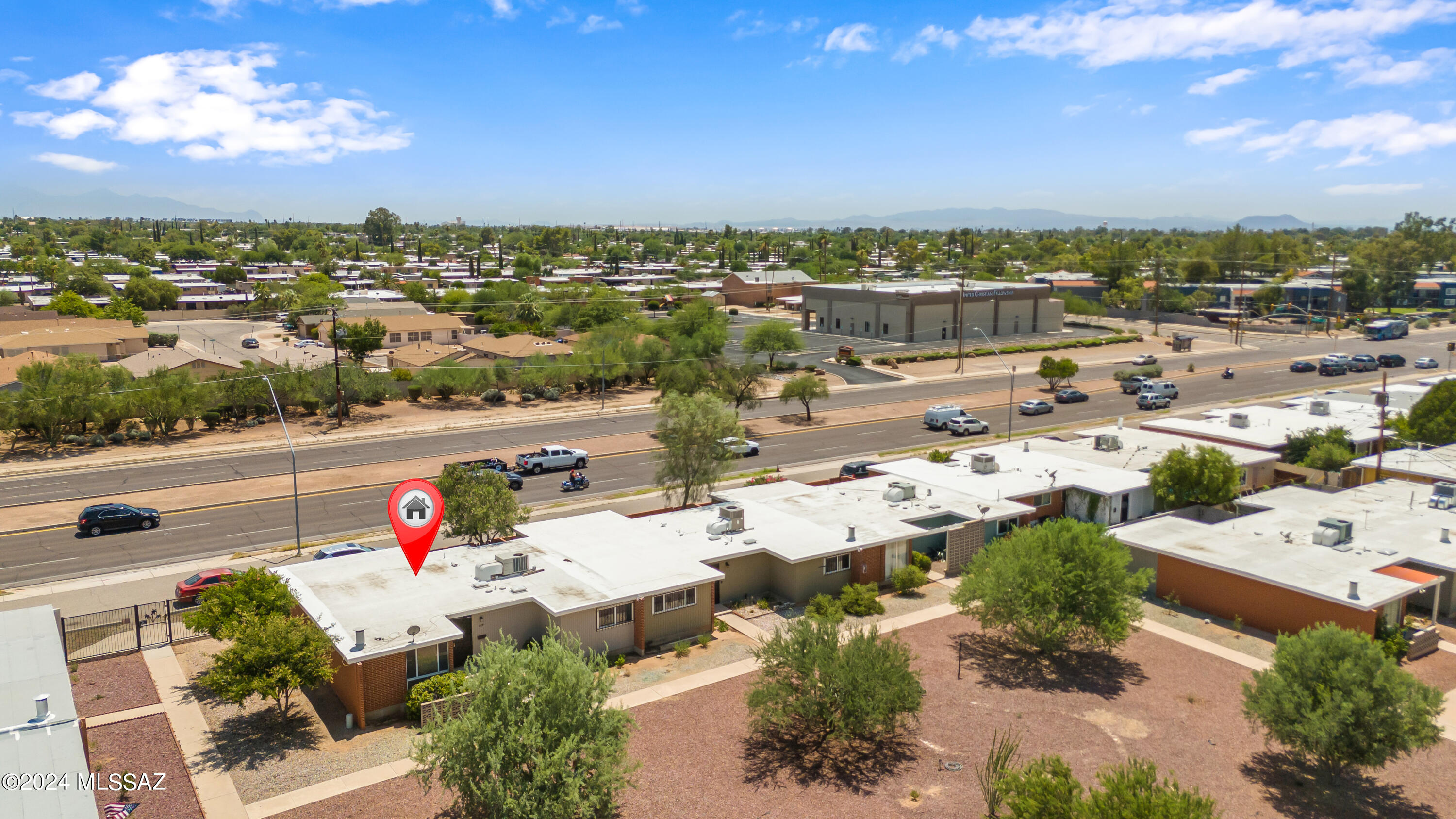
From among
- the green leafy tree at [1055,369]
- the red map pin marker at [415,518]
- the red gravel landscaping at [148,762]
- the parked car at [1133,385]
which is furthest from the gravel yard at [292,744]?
the parked car at [1133,385]

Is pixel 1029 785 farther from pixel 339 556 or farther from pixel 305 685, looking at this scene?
pixel 339 556

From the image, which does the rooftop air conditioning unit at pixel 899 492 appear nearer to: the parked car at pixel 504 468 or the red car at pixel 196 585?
the parked car at pixel 504 468

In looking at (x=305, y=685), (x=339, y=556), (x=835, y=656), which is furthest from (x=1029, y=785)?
(x=339, y=556)

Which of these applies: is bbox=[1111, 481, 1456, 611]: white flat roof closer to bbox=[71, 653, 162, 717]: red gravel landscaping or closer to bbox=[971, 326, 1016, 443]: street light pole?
bbox=[971, 326, 1016, 443]: street light pole

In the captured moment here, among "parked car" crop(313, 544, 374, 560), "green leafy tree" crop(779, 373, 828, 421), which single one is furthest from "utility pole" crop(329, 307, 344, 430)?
"green leafy tree" crop(779, 373, 828, 421)

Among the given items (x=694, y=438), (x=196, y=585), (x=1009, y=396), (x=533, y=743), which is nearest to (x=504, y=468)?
(x=694, y=438)

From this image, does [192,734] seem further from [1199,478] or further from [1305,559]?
[1199,478]

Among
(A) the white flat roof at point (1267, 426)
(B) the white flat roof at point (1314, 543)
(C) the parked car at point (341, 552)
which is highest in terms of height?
(A) the white flat roof at point (1267, 426)
